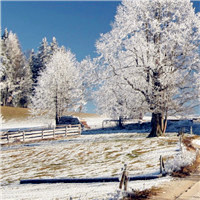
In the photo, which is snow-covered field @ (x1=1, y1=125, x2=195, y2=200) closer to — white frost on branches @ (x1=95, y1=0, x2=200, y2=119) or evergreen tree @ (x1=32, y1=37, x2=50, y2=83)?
white frost on branches @ (x1=95, y1=0, x2=200, y2=119)

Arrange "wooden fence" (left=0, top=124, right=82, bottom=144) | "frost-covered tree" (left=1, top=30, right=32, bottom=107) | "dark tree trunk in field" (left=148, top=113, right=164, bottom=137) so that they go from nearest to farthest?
"dark tree trunk in field" (left=148, top=113, right=164, bottom=137)
"wooden fence" (left=0, top=124, right=82, bottom=144)
"frost-covered tree" (left=1, top=30, right=32, bottom=107)

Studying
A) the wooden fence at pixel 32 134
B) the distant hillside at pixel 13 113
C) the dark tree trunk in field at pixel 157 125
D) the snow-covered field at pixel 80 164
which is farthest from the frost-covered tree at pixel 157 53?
the distant hillside at pixel 13 113

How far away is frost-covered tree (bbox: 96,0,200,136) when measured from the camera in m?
21.6

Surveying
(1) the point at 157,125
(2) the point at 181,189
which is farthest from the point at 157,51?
(2) the point at 181,189

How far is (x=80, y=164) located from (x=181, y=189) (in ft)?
30.4

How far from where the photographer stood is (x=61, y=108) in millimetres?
42938

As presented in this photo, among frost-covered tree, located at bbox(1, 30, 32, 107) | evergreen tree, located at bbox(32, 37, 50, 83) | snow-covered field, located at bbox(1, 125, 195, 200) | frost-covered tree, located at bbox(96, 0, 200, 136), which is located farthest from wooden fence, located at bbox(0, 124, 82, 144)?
evergreen tree, located at bbox(32, 37, 50, 83)

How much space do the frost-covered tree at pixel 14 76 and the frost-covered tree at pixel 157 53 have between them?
48108 millimetres

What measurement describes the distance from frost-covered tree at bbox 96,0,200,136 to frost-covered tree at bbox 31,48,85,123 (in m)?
19.4

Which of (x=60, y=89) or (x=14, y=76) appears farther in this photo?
(x=14, y=76)

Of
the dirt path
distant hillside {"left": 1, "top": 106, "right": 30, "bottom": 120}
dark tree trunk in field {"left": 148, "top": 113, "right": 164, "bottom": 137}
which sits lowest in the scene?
the dirt path

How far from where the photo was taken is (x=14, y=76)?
70000 millimetres

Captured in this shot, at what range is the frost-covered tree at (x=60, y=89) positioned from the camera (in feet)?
140

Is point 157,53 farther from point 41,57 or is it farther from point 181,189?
point 41,57
